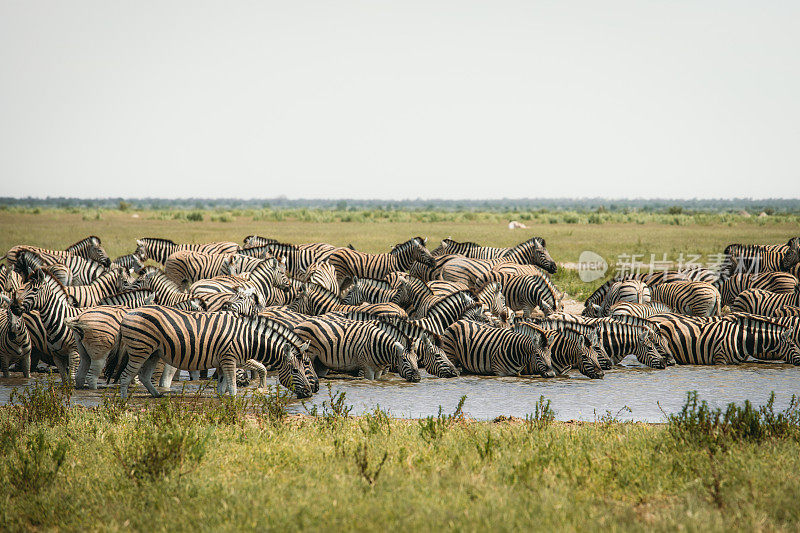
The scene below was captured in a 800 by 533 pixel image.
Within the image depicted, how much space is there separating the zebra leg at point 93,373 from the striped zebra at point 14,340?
126cm

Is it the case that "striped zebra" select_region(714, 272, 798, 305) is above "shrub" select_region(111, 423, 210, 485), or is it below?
above

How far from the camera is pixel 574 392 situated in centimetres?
1024

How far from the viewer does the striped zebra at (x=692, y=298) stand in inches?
616

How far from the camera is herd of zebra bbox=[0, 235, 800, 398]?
964cm

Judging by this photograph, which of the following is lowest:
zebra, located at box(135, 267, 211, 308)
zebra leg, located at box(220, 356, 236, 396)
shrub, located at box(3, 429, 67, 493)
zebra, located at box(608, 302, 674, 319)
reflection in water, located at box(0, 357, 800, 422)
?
reflection in water, located at box(0, 357, 800, 422)

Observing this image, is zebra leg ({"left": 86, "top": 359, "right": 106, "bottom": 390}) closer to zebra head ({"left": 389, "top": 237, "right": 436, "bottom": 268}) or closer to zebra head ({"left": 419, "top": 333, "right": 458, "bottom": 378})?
zebra head ({"left": 419, "top": 333, "right": 458, "bottom": 378})

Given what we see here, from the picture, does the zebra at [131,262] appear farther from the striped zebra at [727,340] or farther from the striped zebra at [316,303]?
the striped zebra at [727,340]

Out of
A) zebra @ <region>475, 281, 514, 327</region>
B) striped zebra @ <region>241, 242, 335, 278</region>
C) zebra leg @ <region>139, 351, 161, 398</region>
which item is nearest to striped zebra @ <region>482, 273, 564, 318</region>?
zebra @ <region>475, 281, 514, 327</region>

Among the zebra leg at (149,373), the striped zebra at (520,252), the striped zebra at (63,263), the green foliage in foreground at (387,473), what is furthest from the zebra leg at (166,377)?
the striped zebra at (520,252)

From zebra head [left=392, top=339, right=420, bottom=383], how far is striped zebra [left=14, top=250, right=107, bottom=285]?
9601 mm

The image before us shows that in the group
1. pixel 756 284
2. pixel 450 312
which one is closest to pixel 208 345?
pixel 450 312

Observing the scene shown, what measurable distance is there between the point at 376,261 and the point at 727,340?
8.75 m

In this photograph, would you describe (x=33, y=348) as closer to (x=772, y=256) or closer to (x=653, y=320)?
(x=653, y=320)

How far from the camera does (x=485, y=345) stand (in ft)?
37.7
